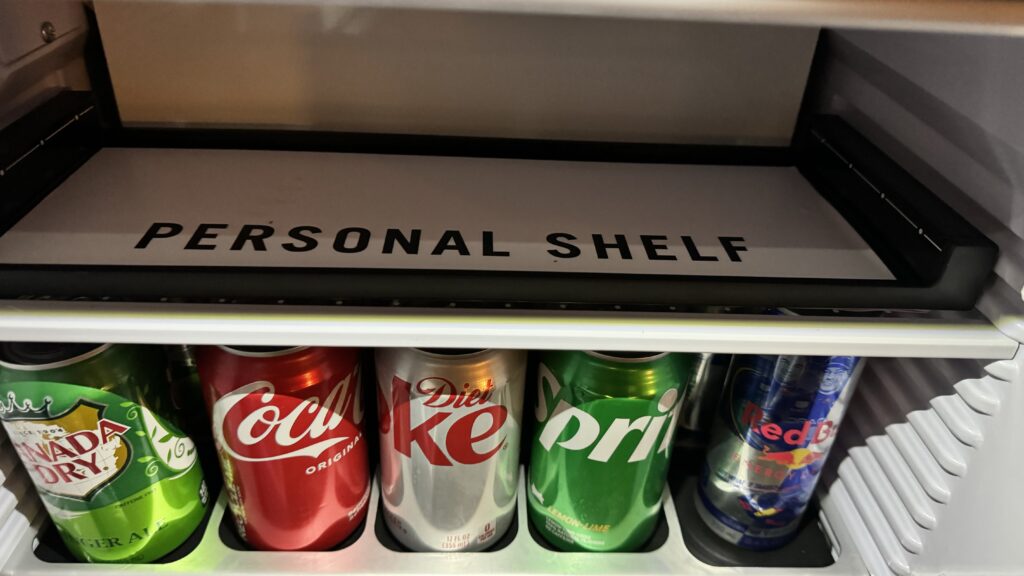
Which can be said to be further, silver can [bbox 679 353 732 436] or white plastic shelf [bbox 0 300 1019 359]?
silver can [bbox 679 353 732 436]

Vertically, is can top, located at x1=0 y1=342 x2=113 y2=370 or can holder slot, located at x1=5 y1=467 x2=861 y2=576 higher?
can top, located at x1=0 y1=342 x2=113 y2=370

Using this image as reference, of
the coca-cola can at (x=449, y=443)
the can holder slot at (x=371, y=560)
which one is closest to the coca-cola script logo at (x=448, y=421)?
the coca-cola can at (x=449, y=443)

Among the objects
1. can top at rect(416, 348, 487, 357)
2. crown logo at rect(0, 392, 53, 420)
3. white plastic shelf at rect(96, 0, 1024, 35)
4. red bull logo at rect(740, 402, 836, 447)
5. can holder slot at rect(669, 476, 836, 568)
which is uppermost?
white plastic shelf at rect(96, 0, 1024, 35)

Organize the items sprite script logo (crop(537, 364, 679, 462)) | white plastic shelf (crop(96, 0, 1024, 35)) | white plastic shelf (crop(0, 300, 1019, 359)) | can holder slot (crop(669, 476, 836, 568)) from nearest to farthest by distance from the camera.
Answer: white plastic shelf (crop(96, 0, 1024, 35))
white plastic shelf (crop(0, 300, 1019, 359))
sprite script logo (crop(537, 364, 679, 462))
can holder slot (crop(669, 476, 836, 568))

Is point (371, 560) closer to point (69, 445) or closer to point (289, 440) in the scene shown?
point (289, 440)

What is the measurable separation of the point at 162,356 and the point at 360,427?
Result: 0.66 ft

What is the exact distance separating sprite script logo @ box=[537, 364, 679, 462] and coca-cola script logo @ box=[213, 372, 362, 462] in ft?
0.62

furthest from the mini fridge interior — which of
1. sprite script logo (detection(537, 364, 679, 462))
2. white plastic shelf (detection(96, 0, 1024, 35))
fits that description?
sprite script logo (detection(537, 364, 679, 462))

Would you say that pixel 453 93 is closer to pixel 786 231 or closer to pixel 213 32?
pixel 213 32

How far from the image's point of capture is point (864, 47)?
0.78 meters

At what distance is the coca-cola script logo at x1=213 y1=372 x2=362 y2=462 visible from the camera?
661 millimetres

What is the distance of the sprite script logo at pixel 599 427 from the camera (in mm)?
696

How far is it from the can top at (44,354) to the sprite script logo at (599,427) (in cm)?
40

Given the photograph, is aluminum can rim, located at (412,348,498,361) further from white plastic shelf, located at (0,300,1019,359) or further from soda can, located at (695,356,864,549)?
soda can, located at (695,356,864,549)
